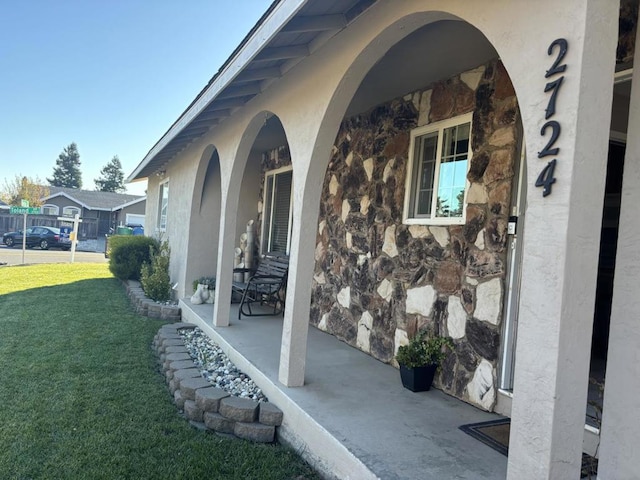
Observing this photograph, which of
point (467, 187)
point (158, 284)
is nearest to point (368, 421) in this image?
point (467, 187)

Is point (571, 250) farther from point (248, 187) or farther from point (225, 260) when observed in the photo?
point (248, 187)

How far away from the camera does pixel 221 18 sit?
9445 millimetres

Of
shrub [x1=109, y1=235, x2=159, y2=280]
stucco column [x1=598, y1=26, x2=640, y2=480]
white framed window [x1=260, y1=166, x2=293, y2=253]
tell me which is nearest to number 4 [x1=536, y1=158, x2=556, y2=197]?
stucco column [x1=598, y1=26, x2=640, y2=480]

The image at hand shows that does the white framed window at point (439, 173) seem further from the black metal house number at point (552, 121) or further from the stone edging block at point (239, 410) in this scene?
the stone edging block at point (239, 410)

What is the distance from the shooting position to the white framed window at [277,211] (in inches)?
289

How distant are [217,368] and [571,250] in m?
3.56

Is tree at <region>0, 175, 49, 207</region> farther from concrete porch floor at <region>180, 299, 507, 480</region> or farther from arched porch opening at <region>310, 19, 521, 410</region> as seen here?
concrete porch floor at <region>180, 299, 507, 480</region>

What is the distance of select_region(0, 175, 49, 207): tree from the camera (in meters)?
34.0

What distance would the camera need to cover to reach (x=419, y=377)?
3.52 meters

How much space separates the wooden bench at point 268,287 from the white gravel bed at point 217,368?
2.60ft

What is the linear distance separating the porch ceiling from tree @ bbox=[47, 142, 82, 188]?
61408mm

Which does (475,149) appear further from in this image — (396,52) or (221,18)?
(221,18)

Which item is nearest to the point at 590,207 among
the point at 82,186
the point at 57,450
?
the point at 57,450

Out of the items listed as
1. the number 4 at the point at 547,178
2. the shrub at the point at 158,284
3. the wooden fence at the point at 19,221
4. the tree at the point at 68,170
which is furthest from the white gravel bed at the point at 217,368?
the tree at the point at 68,170
